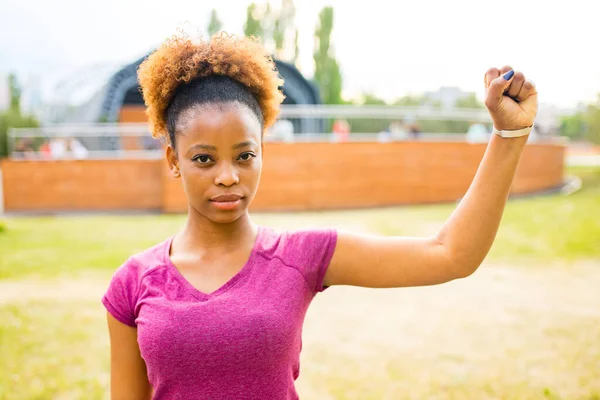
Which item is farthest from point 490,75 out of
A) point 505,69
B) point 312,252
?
point 312,252

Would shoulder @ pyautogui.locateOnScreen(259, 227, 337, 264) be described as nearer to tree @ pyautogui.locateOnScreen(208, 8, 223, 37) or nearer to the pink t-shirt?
the pink t-shirt

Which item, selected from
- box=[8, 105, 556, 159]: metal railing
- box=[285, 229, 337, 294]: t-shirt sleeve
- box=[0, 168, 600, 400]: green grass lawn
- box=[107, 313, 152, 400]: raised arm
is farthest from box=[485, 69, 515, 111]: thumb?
box=[8, 105, 556, 159]: metal railing

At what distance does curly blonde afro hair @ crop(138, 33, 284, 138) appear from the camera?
5.09ft

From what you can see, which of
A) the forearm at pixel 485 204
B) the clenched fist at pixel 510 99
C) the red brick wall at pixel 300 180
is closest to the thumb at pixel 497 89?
the clenched fist at pixel 510 99

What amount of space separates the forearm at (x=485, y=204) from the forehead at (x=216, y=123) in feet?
2.14

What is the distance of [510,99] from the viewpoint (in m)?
1.36

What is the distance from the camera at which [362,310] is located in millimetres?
5586

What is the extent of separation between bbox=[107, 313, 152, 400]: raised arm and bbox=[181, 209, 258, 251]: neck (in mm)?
335

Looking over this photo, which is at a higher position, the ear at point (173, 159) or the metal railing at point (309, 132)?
the ear at point (173, 159)

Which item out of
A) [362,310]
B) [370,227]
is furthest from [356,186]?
[362,310]

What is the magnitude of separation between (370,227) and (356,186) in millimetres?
3389

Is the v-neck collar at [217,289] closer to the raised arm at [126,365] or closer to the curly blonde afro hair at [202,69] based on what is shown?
the raised arm at [126,365]

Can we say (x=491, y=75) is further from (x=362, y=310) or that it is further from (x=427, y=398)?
(x=362, y=310)

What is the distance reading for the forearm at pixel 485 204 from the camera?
1397 mm
